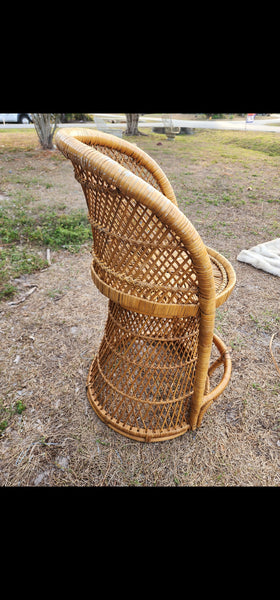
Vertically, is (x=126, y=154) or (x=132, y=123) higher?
(x=132, y=123)

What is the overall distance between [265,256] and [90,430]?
2479 millimetres

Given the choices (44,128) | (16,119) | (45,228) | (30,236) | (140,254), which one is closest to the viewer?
(140,254)

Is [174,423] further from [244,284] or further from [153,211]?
[244,284]

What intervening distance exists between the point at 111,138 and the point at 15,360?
4.64 feet

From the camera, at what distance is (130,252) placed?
3.98 feet

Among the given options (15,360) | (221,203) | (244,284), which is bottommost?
(15,360)

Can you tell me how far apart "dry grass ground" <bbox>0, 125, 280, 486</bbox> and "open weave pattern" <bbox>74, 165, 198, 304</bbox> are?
0.82 m

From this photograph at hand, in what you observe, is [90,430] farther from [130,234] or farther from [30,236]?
[30,236]

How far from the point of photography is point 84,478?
146 cm

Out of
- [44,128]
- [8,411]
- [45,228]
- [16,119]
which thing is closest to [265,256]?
[45,228]

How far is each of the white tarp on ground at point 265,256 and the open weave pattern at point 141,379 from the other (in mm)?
1662

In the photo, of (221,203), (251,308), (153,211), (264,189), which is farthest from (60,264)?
(264,189)

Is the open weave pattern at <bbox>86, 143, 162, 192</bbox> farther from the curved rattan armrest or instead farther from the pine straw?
the pine straw

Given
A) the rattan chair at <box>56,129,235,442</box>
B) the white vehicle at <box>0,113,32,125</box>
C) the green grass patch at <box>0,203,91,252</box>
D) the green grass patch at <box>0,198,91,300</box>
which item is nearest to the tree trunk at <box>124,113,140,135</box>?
the white vehicle at <box>0,113,32,125</box>
